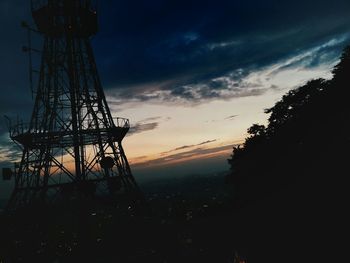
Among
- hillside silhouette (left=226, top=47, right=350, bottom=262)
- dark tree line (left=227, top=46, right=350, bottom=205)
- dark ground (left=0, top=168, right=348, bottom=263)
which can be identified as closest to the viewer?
hillside silhouette (left=226, top=47, right=350, bottom=262)

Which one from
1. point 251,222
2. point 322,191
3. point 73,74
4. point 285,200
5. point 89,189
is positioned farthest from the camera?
point 73,74

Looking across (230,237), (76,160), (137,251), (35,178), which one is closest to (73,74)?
(76,160)

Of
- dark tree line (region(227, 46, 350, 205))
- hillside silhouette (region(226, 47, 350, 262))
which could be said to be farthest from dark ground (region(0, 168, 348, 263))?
dark tree line (region(227, 46, 350, 205))

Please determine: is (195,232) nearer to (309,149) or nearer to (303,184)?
(303,184)

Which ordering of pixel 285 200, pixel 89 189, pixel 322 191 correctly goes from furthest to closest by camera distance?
pixel 89 189 → pixel 285 200 → pixel 322 191

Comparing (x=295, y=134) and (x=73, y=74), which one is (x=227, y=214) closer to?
(x=295, y=134)

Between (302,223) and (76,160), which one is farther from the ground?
(76,160)

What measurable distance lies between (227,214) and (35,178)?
15.6 metres

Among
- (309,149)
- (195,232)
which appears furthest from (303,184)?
(195,232)

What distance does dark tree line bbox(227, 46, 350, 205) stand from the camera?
61.3 feet

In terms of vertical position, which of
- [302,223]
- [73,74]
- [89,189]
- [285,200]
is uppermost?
[73,74]

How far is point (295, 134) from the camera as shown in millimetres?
22266

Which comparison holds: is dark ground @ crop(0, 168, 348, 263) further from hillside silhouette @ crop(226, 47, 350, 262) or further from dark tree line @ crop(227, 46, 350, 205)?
dark tree line @ crop(227, 46, 350, 205)

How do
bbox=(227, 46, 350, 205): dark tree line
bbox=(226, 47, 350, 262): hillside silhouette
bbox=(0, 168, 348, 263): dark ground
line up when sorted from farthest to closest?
bbox=(227, 46, 350, 205): dark tree line < bbox=(0, 168, 348, 263): dark ground < bbox=(226, 47, 350, 262): hillside silhouette
